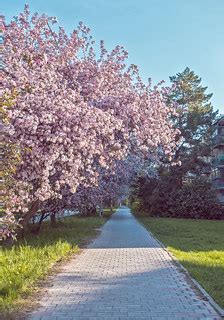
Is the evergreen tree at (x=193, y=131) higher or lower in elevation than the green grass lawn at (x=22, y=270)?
higher

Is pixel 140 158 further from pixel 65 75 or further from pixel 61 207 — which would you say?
pixel 61 207

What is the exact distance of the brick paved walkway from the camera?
6262 mm

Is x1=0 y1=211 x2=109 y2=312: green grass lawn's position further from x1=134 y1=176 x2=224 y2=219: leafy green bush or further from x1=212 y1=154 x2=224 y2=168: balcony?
x1=212 y1=154 x2=224 y2=168: balcony

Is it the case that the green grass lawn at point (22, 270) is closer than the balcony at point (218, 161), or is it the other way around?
the green grass lawn at point (22, 270)

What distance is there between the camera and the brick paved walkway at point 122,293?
247 inches

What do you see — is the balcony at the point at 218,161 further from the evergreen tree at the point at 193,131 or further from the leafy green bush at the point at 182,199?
the leafy green bush at the point at 182,199

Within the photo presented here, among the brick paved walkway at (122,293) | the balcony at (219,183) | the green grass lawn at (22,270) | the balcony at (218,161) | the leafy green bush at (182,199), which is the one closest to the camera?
the brick paved walkway at (122,293)

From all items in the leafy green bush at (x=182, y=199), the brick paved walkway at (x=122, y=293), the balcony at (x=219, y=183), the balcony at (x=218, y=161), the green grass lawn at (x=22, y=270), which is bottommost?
the brick paved walkway at (x=122, y=293)

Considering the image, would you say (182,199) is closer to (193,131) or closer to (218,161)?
(193,131)

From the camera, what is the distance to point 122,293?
7695mm

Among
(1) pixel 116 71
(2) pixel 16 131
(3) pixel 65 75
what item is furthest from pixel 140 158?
(2) pixel 16 131

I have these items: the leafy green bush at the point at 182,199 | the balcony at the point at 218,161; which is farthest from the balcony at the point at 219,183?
the leafy green bush at the point at 182,199

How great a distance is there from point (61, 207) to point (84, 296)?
Result: 15.2 m

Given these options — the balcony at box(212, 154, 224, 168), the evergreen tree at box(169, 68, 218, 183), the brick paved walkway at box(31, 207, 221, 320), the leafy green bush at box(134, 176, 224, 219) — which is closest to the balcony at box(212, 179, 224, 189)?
the balcony at box(212, 154, 224, 168)
